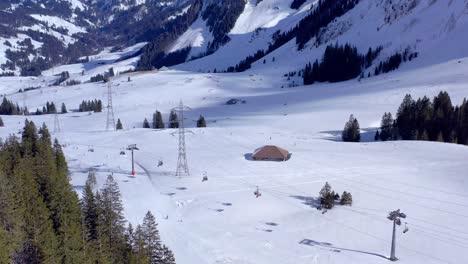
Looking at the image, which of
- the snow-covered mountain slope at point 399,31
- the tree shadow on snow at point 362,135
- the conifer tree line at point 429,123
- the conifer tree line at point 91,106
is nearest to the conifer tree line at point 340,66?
the snow-covered mountain slope at point 399,31

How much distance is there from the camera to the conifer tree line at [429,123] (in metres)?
74.8

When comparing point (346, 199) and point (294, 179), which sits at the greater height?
point (294, 179)

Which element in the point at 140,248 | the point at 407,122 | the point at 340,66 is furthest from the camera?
the point at 340,66

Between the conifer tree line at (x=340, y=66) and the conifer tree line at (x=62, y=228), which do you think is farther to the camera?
the conifer tree line at (x=340, y=66)

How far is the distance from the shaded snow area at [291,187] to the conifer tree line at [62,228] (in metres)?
4.77

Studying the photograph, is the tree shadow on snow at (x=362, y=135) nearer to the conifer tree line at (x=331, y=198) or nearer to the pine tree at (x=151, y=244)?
the conifer tree line at (x=331, y=198)

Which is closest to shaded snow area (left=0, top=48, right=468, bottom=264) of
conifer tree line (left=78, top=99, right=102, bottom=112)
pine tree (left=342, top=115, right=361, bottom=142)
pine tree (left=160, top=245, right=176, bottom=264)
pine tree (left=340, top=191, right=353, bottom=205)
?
pine tree (left=340, top=191, right=353, bottom=205)

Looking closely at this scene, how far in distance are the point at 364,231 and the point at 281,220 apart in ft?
24.1

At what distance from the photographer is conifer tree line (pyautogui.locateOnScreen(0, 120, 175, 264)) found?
1132 inches

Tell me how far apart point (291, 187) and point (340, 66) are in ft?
372

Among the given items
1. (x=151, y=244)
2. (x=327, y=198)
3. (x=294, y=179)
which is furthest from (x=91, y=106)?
(x=151, y=244)

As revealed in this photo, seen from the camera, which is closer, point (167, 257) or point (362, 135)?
point (167, 257)

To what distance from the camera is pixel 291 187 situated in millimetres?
51469

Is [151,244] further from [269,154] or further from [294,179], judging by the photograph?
[269,154]
